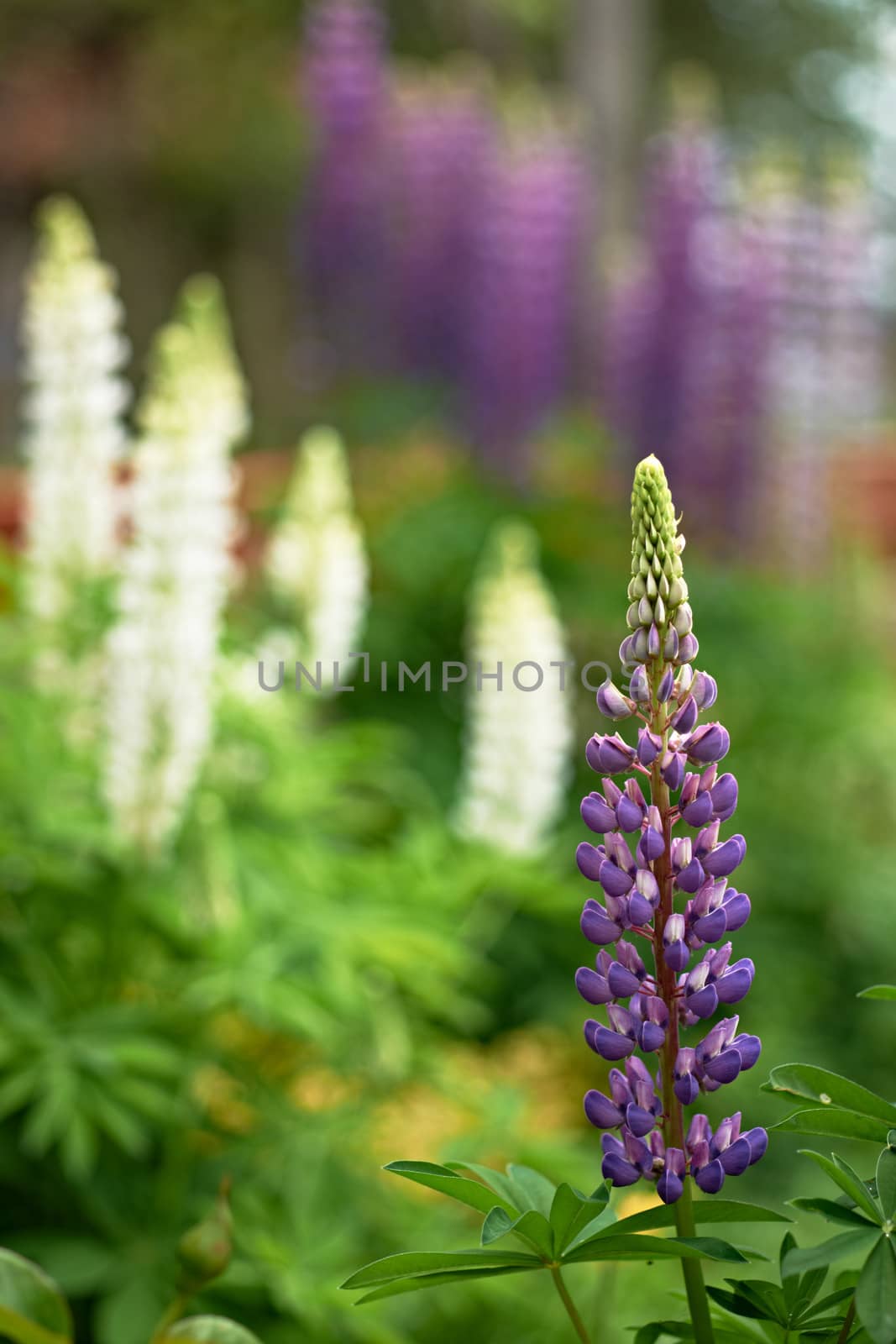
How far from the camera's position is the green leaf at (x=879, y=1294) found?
2.17ft

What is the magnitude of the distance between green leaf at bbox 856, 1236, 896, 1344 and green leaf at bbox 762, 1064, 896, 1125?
8 centimetres

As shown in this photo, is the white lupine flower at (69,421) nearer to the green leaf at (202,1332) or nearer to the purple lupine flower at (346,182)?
the green leaf at (202,1332)

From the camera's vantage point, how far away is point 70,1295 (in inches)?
71.6

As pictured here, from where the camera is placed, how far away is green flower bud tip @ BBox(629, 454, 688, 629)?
0.74 m

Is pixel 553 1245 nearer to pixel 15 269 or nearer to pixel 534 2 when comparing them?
pixel 15 269

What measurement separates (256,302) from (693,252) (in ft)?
11.1

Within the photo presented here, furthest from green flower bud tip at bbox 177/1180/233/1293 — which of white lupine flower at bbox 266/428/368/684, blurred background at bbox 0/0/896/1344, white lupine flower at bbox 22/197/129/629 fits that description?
white lupine flower at bbox 266/428/368/684

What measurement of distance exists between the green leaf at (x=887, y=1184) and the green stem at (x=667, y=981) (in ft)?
0.31

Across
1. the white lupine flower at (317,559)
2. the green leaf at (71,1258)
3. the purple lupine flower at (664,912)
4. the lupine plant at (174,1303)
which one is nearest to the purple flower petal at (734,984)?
the purple lupine flower at (664,912)

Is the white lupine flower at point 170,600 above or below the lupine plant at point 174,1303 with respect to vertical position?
above

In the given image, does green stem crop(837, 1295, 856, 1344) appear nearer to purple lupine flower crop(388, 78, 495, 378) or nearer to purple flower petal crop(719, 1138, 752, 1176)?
purple flower petal crop(719, 1138, 752, 1176)

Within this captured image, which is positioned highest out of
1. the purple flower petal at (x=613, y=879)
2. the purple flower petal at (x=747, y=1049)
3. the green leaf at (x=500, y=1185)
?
the purple flower petal at (x=613, y=879)

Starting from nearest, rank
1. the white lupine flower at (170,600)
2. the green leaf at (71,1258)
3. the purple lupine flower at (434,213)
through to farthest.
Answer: the green leaf at (71,1258) < the white lupine flower at (170,600) < the purple lupine flower at (434,213)

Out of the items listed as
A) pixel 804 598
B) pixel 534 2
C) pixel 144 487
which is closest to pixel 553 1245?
pixel 144 487
